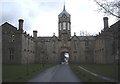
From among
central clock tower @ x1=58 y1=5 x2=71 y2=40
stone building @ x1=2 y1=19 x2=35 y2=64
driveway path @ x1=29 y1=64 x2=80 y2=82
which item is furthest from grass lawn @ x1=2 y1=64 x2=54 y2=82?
central clock tower @ x1=58 y1=5 x2=71 y2=40

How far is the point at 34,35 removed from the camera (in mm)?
85375

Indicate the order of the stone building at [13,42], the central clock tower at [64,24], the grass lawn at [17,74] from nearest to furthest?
the grass lawn at [17,74], the stone building at [13,42], the central clock tower at [64,24]

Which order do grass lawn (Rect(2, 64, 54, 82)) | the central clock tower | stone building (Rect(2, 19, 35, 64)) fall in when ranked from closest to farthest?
grass lawn (Rect(2, 64, 54, 82)), stone building (Rect(2, 19, 35, 64)), the central clock tower

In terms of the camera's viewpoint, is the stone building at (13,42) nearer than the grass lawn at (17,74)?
No

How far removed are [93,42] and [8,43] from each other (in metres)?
33.2

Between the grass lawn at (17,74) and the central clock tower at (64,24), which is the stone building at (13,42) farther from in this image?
the central clock tower at (64,24)

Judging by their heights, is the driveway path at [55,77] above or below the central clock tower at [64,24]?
below

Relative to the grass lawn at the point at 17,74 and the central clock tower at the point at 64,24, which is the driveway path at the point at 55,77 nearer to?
the grass lawn at the point at 17,74

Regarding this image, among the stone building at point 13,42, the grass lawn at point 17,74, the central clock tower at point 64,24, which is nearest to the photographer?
the grass lawn at point 17,74

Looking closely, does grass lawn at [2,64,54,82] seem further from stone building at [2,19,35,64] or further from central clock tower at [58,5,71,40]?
central clock tower at [58,5,71,40]

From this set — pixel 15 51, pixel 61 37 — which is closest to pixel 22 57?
pixel 15 51

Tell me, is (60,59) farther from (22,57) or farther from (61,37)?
(22,57)

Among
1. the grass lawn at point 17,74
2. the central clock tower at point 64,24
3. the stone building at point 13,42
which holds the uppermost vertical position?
the central clock tower at point 64,24

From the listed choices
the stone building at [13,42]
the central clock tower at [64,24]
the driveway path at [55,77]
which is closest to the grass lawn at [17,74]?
the driveway path at [55,77]
